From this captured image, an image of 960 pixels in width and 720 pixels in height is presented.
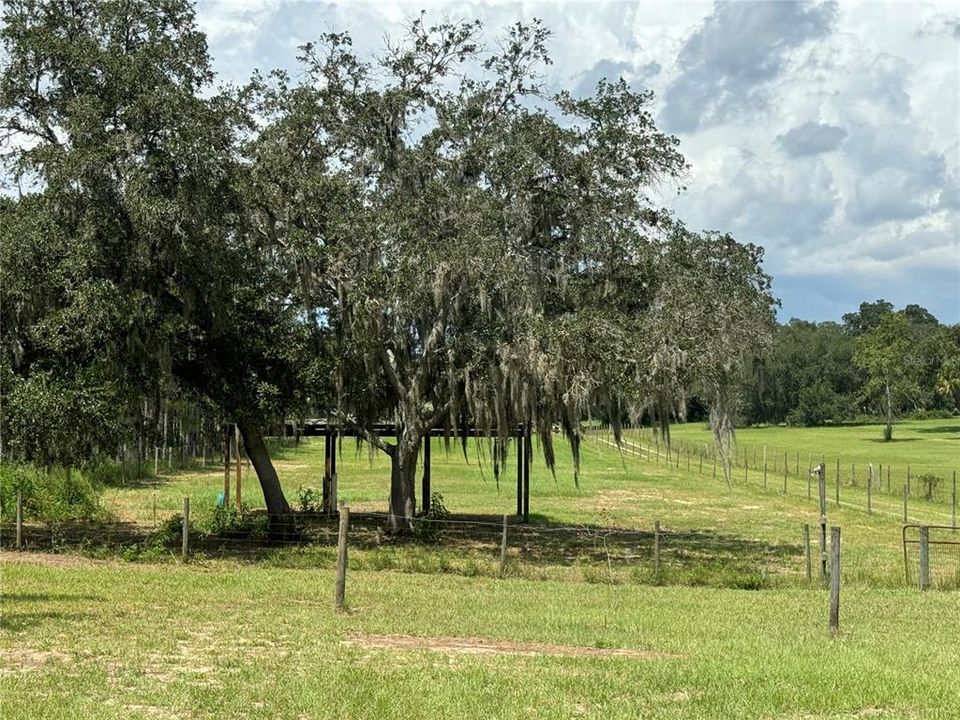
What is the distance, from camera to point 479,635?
1013 centimetres

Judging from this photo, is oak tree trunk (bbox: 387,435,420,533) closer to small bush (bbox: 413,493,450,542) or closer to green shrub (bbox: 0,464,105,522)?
small bush (bbox: 413,493,450,542)

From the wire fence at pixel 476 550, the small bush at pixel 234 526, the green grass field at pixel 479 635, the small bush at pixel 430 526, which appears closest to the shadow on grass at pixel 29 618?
the green grass field at pixel 479 635

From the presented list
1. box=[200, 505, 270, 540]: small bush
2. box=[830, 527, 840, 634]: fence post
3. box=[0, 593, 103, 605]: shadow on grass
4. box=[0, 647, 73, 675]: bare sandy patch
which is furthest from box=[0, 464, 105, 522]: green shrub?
box=[830, 527, 840, 634]: fence post

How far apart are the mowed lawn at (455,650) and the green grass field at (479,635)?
3 cm

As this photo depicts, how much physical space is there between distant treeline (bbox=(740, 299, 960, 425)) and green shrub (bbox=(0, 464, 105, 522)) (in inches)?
2567

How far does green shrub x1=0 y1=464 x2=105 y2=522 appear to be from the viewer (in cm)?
2038

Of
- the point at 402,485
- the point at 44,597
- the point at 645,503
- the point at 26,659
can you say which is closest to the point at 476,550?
the point at 402,485

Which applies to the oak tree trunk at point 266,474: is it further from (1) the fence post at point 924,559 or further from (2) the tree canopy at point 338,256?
(1) the fence post at point 924,559

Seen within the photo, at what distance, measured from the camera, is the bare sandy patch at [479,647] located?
9.08 metres

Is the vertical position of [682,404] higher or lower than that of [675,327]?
lower

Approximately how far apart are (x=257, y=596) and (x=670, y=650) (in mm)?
5600

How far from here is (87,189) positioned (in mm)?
16250

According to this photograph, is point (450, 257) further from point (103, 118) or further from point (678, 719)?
point (678, 719)

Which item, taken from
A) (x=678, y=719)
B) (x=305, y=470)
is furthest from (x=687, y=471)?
(x=678, y=719)
